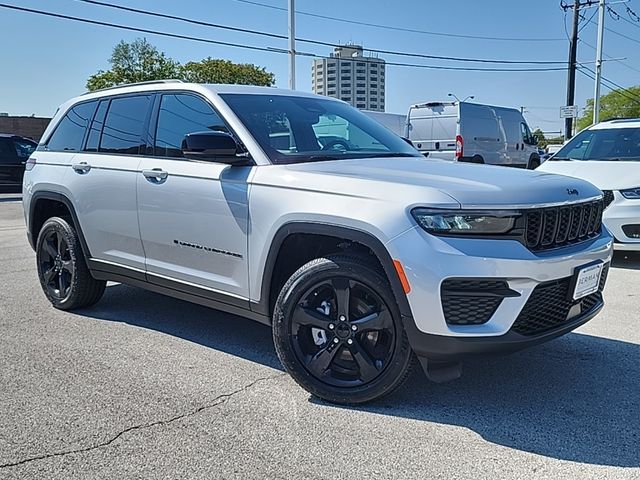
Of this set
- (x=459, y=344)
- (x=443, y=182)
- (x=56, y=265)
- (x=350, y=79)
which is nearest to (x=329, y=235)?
(x=443, y=182)

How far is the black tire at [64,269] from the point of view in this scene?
17.0 ft

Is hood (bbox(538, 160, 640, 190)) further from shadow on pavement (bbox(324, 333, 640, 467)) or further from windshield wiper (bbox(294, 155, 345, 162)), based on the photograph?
windshield wiper (bbox(294, 155, 345, 162))

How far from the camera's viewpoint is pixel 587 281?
11.2 ft

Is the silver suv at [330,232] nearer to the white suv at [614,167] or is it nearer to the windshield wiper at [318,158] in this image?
the windshield wiper at [318,158]

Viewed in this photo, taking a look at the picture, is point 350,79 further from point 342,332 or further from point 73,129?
point 342,332

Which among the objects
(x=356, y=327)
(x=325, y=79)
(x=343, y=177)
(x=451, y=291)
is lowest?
(x=356, y=327)

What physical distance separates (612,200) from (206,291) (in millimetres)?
5188

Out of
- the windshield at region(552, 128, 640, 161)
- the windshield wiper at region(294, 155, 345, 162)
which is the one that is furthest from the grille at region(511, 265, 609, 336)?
the windshield at region(552, 128, 640, 161)

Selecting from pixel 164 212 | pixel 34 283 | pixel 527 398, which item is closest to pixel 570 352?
pixel 527 398

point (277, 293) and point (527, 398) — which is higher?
point (277, 293)

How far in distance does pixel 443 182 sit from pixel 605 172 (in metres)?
5.25

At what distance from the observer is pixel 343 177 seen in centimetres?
342

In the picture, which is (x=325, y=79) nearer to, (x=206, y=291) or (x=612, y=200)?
(x=612, y=200)

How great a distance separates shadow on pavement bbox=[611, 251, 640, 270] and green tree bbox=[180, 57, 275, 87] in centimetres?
3772
